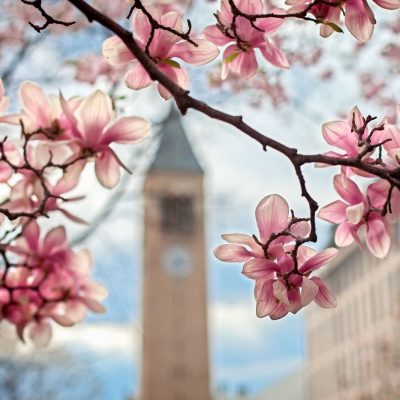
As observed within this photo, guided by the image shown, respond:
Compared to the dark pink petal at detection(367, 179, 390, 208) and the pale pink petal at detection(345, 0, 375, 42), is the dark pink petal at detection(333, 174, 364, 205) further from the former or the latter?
the pale pink petal at detection(345, 0, 375, 42)

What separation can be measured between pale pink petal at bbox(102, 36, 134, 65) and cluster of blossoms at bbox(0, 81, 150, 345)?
6 centimetres

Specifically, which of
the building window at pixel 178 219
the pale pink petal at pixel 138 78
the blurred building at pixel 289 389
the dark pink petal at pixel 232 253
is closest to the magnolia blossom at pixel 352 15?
the pale pink petal at pixel 138 78

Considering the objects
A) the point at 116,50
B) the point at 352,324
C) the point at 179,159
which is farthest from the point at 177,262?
the point at 116,50

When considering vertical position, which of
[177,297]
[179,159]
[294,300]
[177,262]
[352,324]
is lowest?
[294,300]

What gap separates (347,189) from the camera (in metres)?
1.18

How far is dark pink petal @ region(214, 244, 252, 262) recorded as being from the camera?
111 cm

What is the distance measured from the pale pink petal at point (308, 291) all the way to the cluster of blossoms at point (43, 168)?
34 centimetres

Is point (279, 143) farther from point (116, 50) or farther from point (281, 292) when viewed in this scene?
point (116, 50)

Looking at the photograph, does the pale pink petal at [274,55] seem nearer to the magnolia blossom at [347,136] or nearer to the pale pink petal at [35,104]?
the magnolia blossom at [347,136]

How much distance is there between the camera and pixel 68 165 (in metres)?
1.23

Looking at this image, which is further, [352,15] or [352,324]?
[352,324]

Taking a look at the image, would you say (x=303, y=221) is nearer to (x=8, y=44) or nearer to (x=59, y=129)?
(x=59, y=129)

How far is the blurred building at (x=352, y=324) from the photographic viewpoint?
1228 inches

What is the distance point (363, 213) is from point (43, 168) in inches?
18.9
